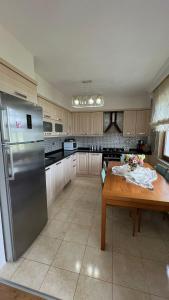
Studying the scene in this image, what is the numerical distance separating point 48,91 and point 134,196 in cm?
284

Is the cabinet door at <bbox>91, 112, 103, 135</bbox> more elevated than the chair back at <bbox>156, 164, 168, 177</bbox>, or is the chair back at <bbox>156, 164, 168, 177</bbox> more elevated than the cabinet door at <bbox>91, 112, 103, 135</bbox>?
the cabinet door at <bbox>91, 112, 103, 135</bbox>

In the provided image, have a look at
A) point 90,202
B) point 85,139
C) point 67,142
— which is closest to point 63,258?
point 90,202

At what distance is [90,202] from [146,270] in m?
1.54

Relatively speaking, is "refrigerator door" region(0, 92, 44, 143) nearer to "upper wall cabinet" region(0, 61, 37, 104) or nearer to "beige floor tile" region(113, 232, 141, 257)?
"upper wall cabinet" region(0, 61, 37, 104)

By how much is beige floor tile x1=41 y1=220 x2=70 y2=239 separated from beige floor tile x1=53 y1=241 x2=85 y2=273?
7.1 inches

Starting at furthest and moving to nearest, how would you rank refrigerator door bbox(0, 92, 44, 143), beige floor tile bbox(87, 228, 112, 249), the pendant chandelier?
1. the pendant chandelier
2. beige floor tile bbox(87, 228, 112, 249)
3. refrigerator door bbox(0, 92, 44, 143)

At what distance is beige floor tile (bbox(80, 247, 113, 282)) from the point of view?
142 cm

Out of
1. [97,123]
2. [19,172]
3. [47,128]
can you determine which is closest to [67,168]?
[47,128]

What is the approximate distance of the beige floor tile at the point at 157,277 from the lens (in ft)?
4.17

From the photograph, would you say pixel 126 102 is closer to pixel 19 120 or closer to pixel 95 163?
pixel 95 163

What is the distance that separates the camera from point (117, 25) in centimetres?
147

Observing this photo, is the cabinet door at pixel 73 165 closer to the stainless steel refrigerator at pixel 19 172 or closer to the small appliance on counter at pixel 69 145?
the small appliance on counter at pixel 69 145

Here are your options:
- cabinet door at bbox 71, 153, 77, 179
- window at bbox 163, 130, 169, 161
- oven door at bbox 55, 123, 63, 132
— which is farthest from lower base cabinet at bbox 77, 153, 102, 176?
window at bbox 163, 130, 169, 161

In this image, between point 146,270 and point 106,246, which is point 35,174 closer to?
point 106,246
